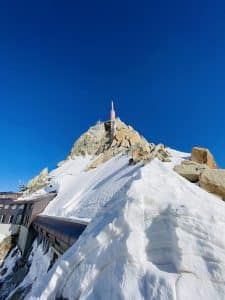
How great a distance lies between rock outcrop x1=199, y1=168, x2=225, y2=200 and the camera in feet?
16.3

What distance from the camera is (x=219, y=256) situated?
1737 mm

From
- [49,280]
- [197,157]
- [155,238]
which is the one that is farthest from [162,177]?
[197,157]

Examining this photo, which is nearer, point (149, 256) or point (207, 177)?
point (149, 256)

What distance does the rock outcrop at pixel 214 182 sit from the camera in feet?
16.3

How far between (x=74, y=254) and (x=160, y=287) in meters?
1.09

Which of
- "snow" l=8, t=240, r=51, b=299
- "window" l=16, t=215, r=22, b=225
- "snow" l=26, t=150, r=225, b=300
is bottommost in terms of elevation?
"snow" l=8, t=240, r=51, b=299

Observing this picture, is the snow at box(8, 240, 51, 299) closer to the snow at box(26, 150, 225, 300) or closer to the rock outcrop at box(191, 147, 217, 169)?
the snow at box(26, 150, 225, 300)

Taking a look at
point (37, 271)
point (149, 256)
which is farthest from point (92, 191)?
point (149, 256)

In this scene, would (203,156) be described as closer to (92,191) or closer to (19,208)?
(92,191)

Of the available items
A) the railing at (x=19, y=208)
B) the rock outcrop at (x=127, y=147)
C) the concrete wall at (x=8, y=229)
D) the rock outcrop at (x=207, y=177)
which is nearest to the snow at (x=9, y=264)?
the railing at (x=19, y=208)

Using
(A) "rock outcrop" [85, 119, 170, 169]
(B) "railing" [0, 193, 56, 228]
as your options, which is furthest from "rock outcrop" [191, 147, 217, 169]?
(B) "railing" [0, 193, 56, 228]

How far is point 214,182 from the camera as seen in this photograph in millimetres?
5109

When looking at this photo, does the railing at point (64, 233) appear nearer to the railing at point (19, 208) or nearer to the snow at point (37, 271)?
the snow at point (37, 271)

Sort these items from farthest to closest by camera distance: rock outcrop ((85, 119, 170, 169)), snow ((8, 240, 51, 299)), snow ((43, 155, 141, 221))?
rock outcrop ((85, 119, 170, 169)), snow ((43, 155, 141, 221)), snow ((8, 240, 51, 299))
